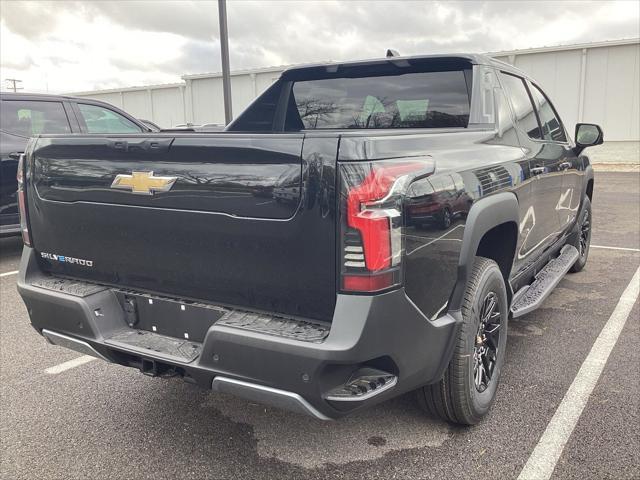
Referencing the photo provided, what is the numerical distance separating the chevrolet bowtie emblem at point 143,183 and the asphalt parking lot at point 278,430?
50.7 inches

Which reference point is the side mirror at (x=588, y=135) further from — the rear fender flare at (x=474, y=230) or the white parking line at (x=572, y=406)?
the rear fender flare at (x=474, y=230)

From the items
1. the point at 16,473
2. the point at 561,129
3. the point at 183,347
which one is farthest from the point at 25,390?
the point at 561,129

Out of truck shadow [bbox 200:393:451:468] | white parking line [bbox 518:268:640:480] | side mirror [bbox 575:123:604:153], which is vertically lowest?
truck shadow [bbox 200:393:451:468]

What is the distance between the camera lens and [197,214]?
2.26m

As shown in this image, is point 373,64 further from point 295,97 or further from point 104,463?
point 104,463

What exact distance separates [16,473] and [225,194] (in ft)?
5.44

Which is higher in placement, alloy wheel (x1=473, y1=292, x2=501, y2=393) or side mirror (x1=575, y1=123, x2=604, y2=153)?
side mirror (x1=575, y1=123, x2=604, y2=153)

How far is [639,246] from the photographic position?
729 cm

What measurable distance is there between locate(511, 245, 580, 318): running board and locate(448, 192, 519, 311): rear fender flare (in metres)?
0.82

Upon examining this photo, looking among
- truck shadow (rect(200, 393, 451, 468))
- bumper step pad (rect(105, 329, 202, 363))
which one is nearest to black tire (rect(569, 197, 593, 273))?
truck shadow (rect(200, 393, 451, 468))

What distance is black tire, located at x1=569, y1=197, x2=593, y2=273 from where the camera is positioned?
5.48 m

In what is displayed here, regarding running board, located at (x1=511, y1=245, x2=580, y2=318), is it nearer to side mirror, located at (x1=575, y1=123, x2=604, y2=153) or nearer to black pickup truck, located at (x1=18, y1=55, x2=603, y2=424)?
black pickup truck, located at (x1=18, y1=55, x2=603, y2=424)

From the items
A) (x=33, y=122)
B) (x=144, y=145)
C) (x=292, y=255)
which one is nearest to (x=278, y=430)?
(x=292, y=255)

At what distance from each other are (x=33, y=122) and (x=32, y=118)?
0.16ft
